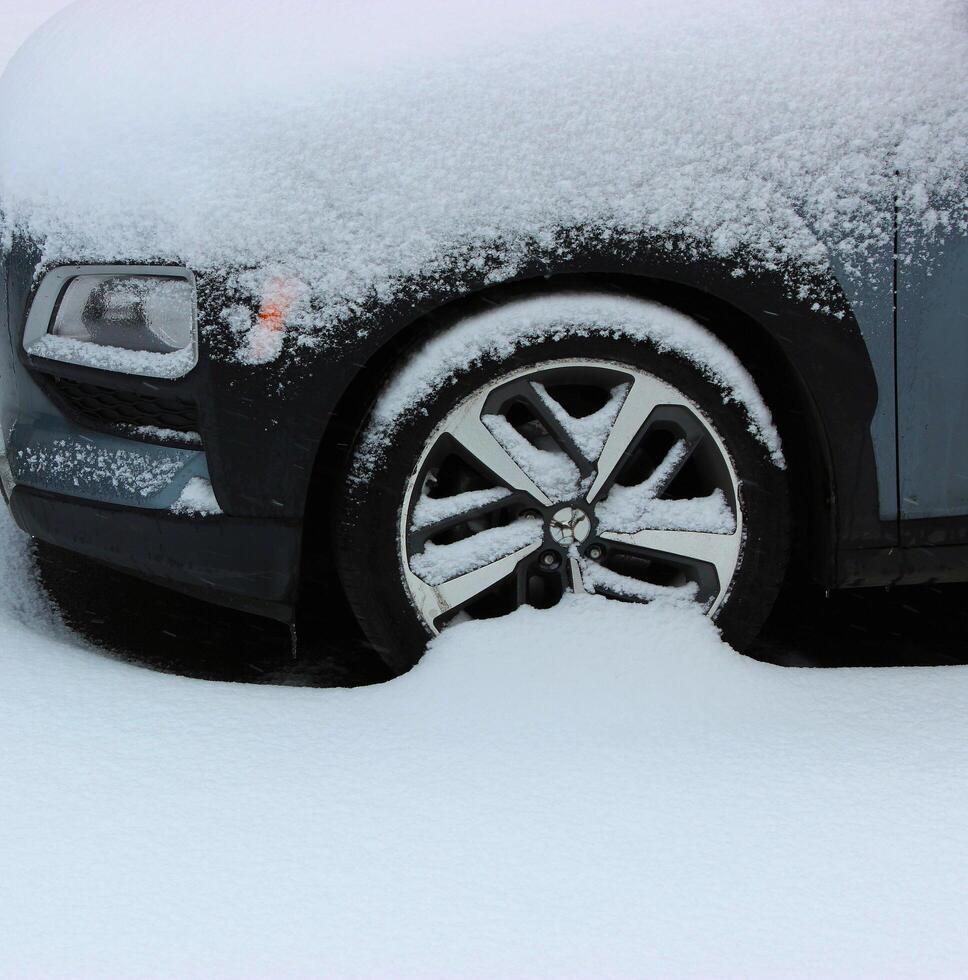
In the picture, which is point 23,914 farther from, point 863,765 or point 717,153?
point 717,153

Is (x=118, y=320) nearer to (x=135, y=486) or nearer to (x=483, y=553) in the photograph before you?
(x=135, y=486)

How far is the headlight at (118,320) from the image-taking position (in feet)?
6.40

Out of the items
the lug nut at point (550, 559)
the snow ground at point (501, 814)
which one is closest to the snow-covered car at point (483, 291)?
the lug nut at point (550, 559)

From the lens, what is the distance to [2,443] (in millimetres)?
2229

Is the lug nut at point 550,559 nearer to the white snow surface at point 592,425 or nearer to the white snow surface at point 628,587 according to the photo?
the white snow surface at point 628,587

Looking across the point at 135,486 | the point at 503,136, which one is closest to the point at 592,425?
the point at 503,136

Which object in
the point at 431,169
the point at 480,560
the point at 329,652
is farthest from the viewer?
the point at 329,652

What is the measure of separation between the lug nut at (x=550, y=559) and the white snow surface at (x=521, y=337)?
365 mm

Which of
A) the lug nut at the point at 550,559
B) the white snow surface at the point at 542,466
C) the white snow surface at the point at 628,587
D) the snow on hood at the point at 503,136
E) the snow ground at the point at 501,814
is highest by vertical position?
the snow on hood at the point at 503,136

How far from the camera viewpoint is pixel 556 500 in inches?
82.8

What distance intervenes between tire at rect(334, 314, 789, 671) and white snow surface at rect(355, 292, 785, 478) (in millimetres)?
13

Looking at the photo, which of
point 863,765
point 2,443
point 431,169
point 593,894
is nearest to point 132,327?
point 2,443

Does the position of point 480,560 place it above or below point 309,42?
below

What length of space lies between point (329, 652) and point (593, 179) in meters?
1.16
